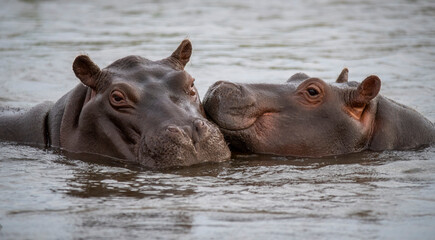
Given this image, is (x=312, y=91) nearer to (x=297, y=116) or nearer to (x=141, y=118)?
(x=297, y=116)

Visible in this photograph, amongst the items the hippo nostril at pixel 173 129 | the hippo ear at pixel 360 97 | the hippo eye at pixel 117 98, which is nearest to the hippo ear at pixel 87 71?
the hippo eye at pixel 117 98

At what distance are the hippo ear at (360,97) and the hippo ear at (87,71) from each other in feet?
8.91

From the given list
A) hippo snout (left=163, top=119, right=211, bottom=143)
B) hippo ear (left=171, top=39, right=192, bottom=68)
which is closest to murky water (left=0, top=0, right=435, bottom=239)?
hippo snout (left=163, top=119, right=211, bottom=143)

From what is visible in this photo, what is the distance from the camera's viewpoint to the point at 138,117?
8.63 m

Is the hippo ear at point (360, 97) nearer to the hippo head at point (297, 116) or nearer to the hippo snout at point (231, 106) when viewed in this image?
the hippo head at point (297, 116)

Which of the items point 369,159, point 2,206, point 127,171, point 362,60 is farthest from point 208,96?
point 362,60

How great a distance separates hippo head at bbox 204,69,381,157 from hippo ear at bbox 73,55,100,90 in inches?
46.6

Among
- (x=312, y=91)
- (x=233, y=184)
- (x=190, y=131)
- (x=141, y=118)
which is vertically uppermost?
(x=312, y=91)

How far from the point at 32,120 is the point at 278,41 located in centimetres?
1044

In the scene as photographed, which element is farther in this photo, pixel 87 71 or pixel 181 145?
pixel 87 71

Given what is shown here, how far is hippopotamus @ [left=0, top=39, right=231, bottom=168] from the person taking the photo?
8336mm

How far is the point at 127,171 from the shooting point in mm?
A: 8414

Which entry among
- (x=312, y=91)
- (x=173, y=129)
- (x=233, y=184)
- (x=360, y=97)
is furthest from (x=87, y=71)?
(x=360, y=97)

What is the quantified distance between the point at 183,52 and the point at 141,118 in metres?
1.31
